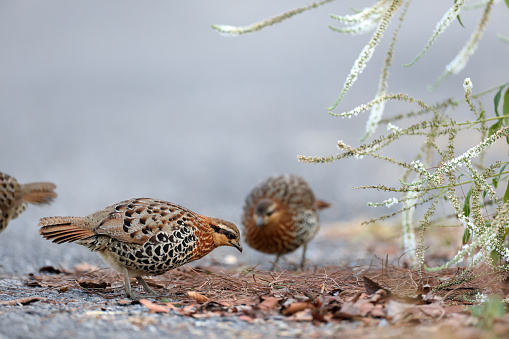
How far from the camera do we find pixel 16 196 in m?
5.13

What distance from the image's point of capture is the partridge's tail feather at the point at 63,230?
12.4 ft

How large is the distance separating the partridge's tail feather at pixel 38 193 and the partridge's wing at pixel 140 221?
1547 millimetres

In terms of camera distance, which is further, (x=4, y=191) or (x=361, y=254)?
(x=361, y=254)

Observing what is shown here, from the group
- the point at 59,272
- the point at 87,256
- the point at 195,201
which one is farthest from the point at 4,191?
the point at 195,201

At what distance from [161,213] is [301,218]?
2.65m

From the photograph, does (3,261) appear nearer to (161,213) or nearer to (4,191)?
(4,191)

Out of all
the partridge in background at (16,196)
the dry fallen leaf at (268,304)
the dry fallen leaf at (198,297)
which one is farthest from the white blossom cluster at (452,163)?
the partridge in background at (16,196)

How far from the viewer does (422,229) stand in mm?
3320

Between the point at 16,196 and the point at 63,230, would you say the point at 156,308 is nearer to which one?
the point at 63,230

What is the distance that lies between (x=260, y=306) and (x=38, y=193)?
9.33 ft

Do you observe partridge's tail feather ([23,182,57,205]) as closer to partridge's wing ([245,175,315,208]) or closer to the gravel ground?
the gravel ground

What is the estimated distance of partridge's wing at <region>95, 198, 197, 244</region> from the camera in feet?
12.7

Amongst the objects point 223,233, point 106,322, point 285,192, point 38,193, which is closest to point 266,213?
point 285,192

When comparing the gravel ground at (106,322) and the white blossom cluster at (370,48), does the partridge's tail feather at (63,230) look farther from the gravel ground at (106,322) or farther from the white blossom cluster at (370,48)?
the white blossom cluster at (370,48)
